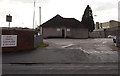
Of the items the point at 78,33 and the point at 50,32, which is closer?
the point at 50,32

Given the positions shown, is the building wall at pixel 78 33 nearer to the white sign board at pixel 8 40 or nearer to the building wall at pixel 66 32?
the building wall at pixel 66 32

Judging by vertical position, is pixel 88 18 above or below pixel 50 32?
above

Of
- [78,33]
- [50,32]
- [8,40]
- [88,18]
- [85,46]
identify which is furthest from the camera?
[88,18]

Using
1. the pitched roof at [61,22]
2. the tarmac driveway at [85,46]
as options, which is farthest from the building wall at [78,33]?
the tarmac driveway at [85,46]

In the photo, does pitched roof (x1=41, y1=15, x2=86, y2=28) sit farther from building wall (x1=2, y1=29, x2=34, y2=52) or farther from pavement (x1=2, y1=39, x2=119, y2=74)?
pavement (x1=2, y1=39, x2=119, y2=74)

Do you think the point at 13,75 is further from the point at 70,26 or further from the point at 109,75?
the point at 70,26

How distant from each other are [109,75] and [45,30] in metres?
38.0

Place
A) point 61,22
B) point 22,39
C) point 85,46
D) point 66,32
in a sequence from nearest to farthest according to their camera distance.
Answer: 1. point 22,39
2. point 85,46
3. point 66,32
4. point 61,22

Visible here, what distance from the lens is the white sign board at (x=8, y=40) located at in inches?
734

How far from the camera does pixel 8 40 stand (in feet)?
62.1

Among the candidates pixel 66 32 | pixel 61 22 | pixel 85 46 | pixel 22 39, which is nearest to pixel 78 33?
pixel 66 32

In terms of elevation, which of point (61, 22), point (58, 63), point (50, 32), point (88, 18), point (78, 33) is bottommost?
point (58, 63)

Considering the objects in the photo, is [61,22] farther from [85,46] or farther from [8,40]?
[8,40]

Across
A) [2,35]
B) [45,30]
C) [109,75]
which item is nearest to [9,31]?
[2,35]
